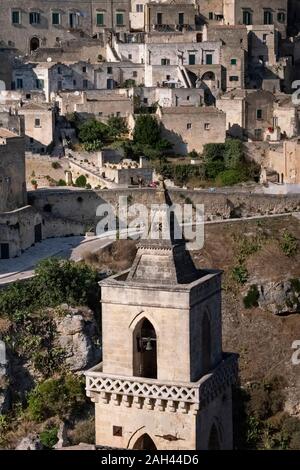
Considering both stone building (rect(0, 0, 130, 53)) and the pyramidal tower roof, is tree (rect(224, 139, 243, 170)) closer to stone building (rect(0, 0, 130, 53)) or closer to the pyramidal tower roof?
stone building (rect(0, 0, 130, 53))

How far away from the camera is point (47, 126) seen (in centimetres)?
4203

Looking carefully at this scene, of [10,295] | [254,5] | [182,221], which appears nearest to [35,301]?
[10,295]

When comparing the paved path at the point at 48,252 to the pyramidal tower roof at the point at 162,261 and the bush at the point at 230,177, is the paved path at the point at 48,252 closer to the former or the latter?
the bush at the point at 230,177

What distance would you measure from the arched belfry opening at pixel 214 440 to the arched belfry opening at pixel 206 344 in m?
0.75

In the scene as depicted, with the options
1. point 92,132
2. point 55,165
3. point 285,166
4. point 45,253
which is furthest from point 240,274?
point 92,132

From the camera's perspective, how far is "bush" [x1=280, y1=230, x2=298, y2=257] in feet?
120

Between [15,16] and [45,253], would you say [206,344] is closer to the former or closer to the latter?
[45,253]

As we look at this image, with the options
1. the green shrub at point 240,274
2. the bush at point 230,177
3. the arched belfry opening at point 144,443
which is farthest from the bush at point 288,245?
the arched belfry opening at point 144,443

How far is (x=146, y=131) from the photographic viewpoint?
43.0m

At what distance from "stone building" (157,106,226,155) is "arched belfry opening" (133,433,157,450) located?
98.8ft

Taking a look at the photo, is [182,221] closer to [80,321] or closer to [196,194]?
[196,194]

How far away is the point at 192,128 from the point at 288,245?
863cm

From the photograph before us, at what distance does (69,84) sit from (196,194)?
40.5 feet
